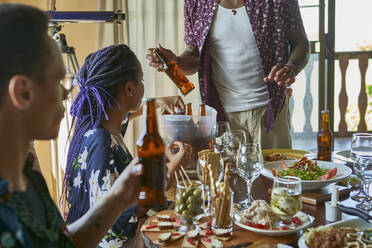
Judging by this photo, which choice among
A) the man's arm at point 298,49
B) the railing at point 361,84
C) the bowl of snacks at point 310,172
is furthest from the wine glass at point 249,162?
the railing at point 361,84

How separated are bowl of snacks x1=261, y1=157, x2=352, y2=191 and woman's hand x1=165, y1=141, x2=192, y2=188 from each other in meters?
0.34

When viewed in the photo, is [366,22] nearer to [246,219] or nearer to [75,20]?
[75,20]

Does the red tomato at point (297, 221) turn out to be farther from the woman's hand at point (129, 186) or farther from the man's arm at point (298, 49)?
the man's arm at point (298, 49)

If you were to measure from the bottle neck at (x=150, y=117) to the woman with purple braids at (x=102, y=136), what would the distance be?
317mm

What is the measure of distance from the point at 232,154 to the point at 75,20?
93cm

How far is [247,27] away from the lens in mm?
2188

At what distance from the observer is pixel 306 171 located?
1.54 metres

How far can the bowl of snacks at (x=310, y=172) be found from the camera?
1436 millimetres

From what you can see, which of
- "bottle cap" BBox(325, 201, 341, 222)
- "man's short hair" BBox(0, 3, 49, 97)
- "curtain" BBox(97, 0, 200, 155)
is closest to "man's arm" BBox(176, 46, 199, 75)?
"curtain" BBox(97, 0, 200, 155)

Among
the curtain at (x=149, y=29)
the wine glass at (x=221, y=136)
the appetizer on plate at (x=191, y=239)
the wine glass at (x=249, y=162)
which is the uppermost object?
the curtain at (x=149, y=29)

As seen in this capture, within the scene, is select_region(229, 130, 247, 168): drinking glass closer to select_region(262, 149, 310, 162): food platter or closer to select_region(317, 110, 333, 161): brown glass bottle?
select_region(262, 149, 310, 162): food platter

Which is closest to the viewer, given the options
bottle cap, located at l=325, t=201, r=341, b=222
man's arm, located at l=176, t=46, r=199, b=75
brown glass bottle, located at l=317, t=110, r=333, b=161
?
bottle cap, located at l=325, t=201, r=341, b=222

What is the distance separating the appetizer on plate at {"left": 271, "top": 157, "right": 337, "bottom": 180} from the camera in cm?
149

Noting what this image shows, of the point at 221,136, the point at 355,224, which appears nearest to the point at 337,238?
the point at 355,224
